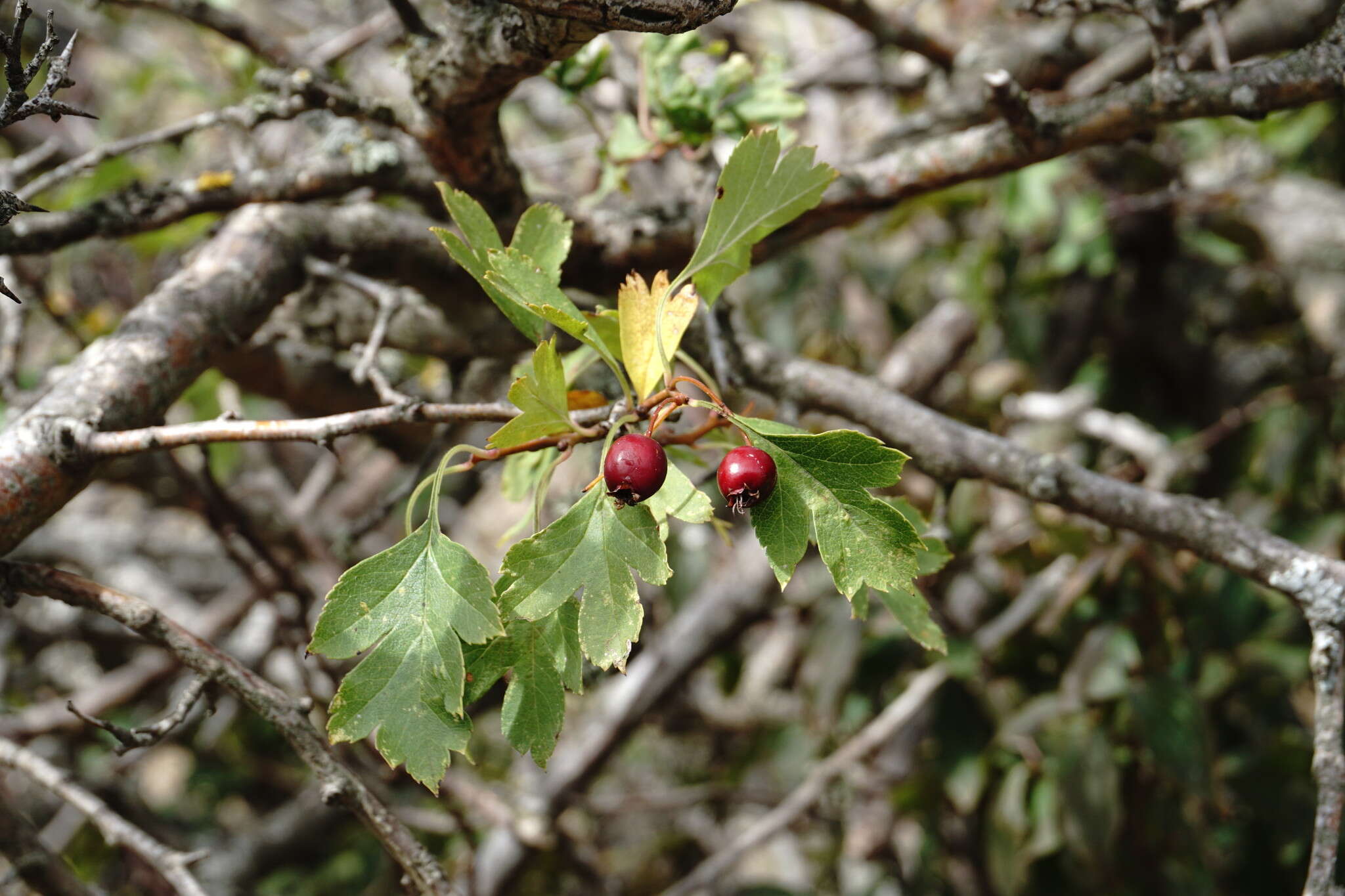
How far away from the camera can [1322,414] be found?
213 centimetres

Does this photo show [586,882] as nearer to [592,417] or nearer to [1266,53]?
[592,417]

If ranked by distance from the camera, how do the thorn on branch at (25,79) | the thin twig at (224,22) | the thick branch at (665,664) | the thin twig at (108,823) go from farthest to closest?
the thick branch at (665,664) < the thin twig at (224,22) < the thin twig at (108,823) < the thorn on branch at (25,79)

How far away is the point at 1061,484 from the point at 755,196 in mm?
576

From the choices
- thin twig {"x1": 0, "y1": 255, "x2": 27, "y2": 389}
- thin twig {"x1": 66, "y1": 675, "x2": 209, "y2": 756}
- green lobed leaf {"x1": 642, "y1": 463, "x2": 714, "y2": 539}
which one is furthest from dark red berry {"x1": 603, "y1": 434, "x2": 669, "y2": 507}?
thin twig {"x1": 0, "y1": 255, "x2": 27, "y2": 389}

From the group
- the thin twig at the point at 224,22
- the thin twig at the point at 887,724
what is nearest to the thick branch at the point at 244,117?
the thin twig at the point at 224,22

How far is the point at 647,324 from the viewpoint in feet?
2.79

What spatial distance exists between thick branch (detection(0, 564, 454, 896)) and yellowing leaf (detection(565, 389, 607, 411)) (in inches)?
15.7

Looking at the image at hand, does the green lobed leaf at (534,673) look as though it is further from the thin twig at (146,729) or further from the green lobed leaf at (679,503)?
the thin twig at (146,729)

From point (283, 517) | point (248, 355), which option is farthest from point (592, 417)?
point (283, 517)

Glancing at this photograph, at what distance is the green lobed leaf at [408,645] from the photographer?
763 millimetres

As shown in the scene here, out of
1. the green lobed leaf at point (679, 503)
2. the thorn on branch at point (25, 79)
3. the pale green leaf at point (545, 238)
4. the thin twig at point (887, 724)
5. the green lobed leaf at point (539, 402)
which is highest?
the thorn on branch at point (25, 79)

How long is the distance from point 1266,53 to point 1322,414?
0.81 meters

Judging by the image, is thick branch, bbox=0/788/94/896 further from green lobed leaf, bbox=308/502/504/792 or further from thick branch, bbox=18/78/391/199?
thick branch, bbox=18/78/391/199

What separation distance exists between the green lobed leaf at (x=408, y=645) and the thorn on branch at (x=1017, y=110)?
830mm
